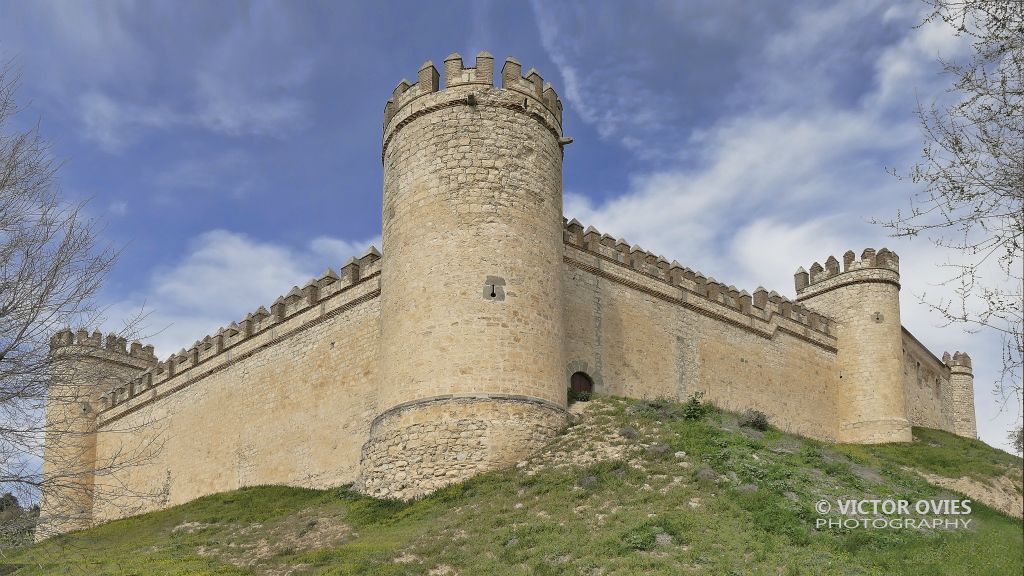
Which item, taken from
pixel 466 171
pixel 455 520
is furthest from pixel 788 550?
pixel 466 171

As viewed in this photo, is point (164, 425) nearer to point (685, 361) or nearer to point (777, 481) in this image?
point (685, 361)

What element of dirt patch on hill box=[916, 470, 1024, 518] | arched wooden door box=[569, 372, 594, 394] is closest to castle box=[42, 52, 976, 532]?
arched wooden door box=[569, 372, 594, 394]

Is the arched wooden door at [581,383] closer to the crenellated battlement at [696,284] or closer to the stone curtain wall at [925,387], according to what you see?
the crenellated battlement at [696,284]

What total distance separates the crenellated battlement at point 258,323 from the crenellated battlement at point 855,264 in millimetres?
16499

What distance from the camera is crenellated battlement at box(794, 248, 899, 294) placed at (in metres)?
30.3

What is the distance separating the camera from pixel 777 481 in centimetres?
1386

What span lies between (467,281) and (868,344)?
56.9ft

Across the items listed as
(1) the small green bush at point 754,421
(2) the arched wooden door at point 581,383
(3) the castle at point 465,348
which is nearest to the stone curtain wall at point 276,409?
(3) the castle at point 465,348

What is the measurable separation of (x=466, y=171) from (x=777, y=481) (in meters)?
8.46

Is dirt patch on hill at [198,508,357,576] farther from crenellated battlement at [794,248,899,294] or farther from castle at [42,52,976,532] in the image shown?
crenellated battlement at [794,248,899,294]

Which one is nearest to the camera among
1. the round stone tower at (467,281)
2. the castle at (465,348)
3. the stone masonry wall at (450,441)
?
the stone masonry wall at (450,441)

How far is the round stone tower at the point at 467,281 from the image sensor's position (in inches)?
664

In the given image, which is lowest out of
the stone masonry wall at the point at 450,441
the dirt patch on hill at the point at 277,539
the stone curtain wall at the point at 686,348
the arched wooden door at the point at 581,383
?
the dirt patch on hill at the point at 277,539

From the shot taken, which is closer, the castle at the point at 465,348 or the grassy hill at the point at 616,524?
the grassy hill at the point at 616,524
